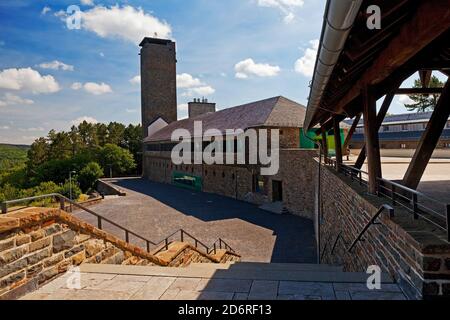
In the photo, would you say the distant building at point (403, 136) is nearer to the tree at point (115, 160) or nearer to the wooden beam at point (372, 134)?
the wooden beam at point (372, 134)

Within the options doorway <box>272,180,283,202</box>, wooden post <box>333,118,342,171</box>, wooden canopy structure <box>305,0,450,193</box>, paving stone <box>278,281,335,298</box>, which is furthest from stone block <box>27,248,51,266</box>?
doorway <box>272,180,283,202</box>

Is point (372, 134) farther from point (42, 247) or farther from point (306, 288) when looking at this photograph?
point (42, 247)

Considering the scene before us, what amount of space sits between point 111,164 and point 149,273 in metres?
45.6

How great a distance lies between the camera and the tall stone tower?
42.6 m

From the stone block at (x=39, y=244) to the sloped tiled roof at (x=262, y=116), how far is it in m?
17.6

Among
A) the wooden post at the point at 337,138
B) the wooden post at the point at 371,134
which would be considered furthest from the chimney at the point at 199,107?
the wooden post at the point at 371,134

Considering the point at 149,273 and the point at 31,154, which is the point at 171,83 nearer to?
the point at 31,154

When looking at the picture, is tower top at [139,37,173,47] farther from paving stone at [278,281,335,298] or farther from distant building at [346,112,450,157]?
paving stone at [278,281,335,298]

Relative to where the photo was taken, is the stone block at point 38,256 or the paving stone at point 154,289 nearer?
the paving stone at point 154,289

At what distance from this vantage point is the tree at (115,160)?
153ft

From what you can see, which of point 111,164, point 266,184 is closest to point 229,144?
point 266,184

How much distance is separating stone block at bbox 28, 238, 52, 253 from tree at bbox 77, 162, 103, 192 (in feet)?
125

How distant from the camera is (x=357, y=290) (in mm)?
3268

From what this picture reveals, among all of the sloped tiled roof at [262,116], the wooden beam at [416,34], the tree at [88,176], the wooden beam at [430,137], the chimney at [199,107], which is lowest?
the tree at [88,176]
